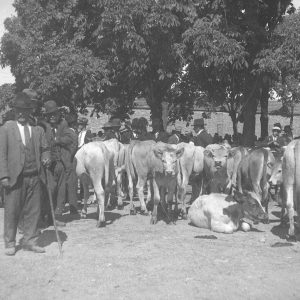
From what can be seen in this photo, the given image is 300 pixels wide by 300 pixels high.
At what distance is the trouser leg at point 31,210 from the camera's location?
7785 millimetres

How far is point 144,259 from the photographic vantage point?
24.1ft

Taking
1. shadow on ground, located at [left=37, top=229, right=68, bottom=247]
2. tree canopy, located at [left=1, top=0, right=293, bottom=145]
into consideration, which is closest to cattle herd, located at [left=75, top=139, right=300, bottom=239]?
shadow on ground, located at [left=37, top=229, right=68, bottom=247]

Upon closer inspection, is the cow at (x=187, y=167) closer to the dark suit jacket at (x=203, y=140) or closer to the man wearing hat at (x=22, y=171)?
the dark suit jacket at (x=203, y=140)

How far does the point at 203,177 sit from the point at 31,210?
17.8 ft

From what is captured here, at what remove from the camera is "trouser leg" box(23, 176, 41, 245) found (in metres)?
7.79

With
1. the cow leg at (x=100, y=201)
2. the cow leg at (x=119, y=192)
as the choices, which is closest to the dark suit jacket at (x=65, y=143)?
the cow leg at (x=100, y=201)

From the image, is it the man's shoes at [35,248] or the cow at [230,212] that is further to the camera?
the cow at [230,212]

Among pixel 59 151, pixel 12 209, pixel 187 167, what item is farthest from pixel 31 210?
pixel 187 167

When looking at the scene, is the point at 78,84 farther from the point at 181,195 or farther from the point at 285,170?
the point at 285,170

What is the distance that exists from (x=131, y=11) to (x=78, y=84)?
150 inches

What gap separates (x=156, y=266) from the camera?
272 inches

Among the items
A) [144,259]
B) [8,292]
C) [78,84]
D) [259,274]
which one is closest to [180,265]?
[144,259]

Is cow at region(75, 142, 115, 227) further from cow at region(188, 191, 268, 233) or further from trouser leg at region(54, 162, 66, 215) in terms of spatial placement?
cow at region(188, 191, 268, 233)

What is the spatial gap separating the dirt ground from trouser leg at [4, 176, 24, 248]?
12.2 inches
